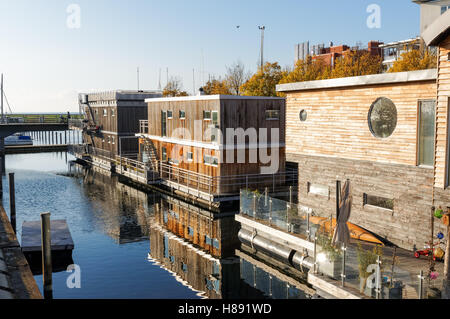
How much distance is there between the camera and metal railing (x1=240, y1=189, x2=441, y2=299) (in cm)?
1153

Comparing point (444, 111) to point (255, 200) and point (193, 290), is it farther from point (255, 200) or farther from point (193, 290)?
point (193, 290)

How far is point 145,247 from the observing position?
22.9 metres

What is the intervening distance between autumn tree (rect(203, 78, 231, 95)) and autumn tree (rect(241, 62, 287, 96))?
48.6 feet

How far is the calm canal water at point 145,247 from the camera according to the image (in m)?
17.6

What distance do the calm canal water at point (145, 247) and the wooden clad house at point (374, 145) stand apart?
14.5 ft

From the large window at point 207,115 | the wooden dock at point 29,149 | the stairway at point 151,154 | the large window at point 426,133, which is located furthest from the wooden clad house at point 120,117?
the large window at point 426,133

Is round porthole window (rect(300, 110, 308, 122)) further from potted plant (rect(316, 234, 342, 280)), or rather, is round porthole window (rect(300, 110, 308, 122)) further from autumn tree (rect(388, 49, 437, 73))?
autumn tree (rect(388, 49, 437, 73))

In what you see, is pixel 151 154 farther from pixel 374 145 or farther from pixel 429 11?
pixel 429 11

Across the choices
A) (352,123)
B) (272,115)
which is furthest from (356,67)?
(352,123)

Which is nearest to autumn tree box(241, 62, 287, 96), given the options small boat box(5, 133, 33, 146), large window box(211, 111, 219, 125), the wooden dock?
large window box(211, 111, 219, 125)
